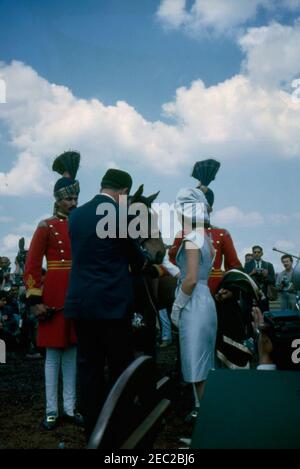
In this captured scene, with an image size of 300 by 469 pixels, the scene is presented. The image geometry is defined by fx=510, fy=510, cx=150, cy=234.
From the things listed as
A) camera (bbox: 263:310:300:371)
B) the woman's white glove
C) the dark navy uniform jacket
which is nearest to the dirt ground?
the woman's white glove

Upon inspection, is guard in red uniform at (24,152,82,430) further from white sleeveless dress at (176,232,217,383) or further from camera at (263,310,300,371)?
camera at (263,310,300,371)

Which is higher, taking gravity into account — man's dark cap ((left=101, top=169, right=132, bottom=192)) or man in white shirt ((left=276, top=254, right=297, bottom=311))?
man's dark cap ((left=101, top=169, right=132, bottom=192))

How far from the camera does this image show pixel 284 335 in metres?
2.63

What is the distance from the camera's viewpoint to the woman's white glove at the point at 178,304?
14.3ft

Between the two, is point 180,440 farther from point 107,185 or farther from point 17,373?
point 17,373

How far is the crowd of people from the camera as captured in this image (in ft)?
12.0

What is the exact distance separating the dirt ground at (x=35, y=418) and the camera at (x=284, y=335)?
1714 millimetres

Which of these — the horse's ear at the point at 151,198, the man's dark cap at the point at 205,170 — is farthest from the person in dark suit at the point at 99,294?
the man's dark cap at the point at 205,170

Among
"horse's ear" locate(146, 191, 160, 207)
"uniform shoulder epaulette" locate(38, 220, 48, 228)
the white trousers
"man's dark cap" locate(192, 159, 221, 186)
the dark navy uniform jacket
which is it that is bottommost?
the white trousers

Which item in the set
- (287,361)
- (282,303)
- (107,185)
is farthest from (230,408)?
(282,303)

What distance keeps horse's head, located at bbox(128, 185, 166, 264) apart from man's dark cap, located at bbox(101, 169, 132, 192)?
0.20 m

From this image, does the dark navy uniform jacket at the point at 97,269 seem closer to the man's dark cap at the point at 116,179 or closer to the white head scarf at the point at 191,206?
the man's dark cap at the point at 116,179

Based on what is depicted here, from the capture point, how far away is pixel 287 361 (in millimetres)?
2684

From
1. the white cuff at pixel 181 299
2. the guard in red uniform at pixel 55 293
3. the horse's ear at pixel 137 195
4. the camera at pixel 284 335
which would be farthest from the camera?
the guard in red uniform at pixel 55 293
